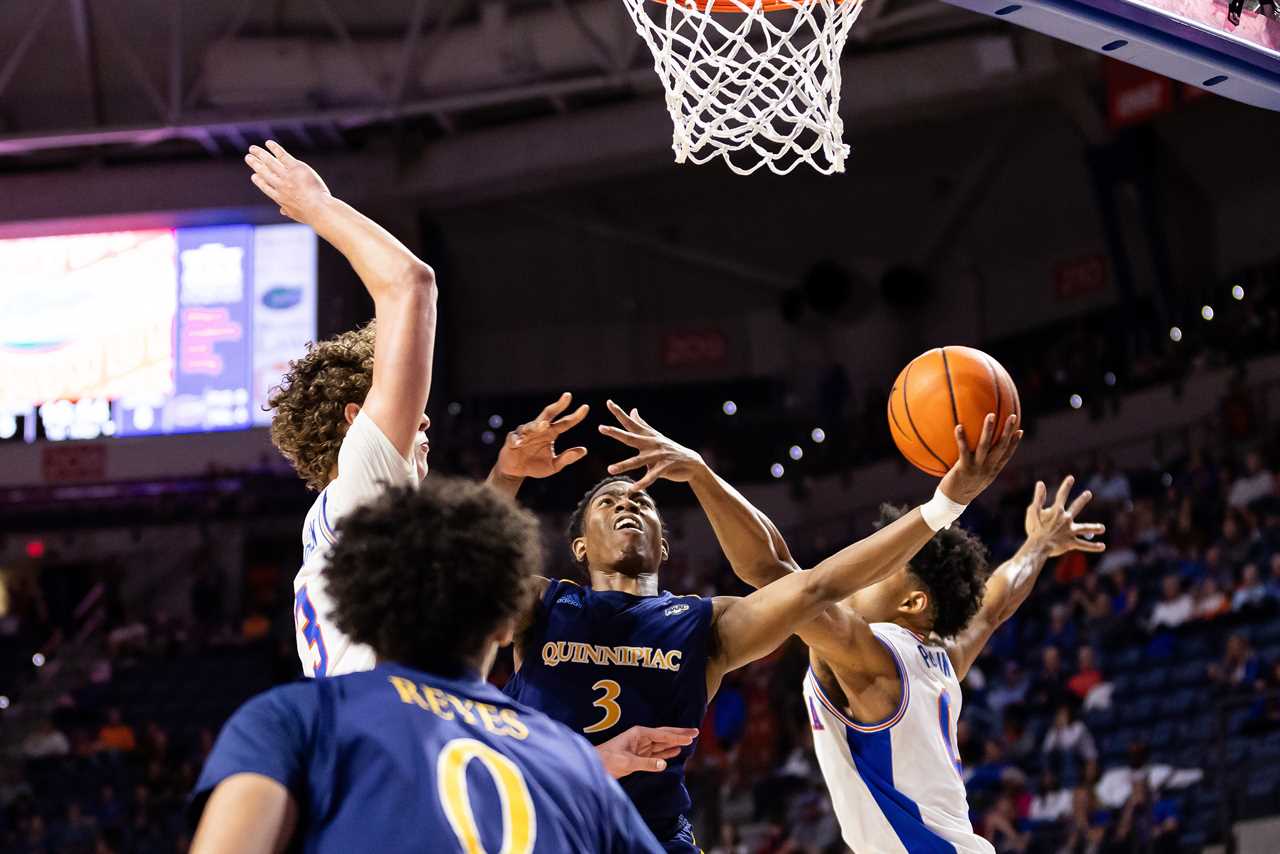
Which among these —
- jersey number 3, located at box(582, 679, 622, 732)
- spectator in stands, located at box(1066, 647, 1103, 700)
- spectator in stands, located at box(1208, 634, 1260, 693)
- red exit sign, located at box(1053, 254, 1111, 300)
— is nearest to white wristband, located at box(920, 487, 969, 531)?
jersey number 3, located at box(582, 679, 622, 732)

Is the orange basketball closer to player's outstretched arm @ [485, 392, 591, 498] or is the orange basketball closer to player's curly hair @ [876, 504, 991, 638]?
player's curly hair @ [876, 504, 991, 638]

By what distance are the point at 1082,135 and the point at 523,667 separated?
1462cm

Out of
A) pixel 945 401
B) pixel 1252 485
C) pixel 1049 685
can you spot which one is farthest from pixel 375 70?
pixel 945 401

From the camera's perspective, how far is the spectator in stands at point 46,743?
51.0 ft

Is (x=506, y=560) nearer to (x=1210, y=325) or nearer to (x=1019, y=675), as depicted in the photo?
(x=1019, y=675)

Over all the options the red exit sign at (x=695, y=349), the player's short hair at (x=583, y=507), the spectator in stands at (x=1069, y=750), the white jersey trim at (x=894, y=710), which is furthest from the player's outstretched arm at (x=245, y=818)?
the red exit sign at (x=695, y=349)

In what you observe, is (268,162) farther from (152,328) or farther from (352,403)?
(152,328)

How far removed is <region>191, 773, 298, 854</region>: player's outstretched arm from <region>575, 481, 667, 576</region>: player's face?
2551 millimetres

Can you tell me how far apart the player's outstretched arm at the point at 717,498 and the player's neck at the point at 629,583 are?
24 cm

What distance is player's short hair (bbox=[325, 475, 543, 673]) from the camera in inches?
82.0

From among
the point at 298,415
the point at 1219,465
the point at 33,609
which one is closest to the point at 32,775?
the point at 33,609

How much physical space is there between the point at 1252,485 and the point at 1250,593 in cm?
193

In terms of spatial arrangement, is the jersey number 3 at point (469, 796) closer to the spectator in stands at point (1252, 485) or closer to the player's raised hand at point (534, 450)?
the player's raised hand at point (534, 450)

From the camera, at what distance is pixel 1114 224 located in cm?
1653
